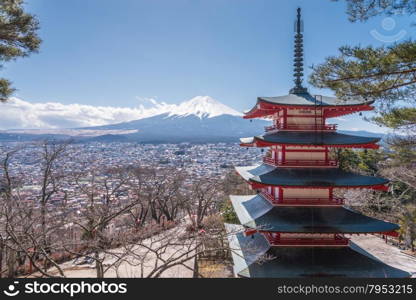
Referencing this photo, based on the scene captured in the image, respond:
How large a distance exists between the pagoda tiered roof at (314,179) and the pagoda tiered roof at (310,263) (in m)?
2.12

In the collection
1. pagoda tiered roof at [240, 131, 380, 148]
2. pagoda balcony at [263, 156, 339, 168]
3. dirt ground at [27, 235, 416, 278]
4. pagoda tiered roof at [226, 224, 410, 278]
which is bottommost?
dirt ground at [27, 235, 416, 278]

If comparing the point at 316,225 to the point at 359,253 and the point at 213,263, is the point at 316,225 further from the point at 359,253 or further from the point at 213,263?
the point at 213,263

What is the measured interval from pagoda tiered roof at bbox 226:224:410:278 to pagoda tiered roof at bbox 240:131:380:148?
3.34 m

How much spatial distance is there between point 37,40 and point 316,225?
8.90 meters

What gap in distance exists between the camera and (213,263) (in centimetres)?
1477

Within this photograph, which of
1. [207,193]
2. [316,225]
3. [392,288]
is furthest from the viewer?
[207,193]

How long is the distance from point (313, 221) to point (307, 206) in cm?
62

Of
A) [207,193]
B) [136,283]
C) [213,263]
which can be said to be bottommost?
[213,263]

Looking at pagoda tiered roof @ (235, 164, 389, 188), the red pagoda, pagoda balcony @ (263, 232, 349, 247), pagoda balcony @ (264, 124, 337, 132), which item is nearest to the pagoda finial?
the red pagoda

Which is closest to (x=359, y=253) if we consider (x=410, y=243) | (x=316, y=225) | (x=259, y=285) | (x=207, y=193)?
(x=316, y=225)

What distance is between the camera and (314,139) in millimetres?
9016

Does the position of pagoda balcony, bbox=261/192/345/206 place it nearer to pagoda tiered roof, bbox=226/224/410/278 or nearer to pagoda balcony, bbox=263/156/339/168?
pagoda balcony, bbox=263/156/339/168

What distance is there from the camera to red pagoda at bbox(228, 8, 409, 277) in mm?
8086

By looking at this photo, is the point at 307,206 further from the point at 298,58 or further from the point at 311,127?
the point at 298,58
